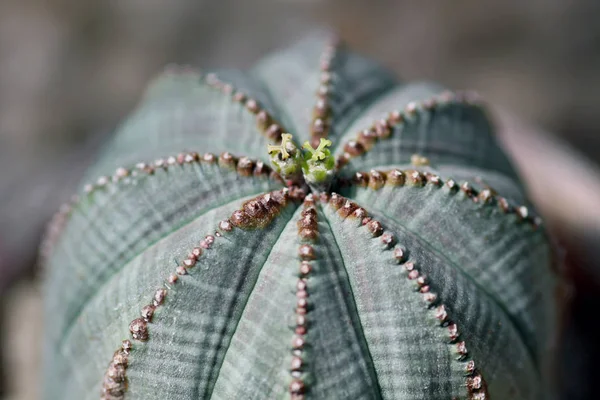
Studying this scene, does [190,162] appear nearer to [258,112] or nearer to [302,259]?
[258,112]

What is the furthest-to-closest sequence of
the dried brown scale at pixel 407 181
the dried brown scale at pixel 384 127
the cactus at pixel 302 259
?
the dried brown scale at pixel 384 127, the dried brown scale at pixel 407 181, the cactus at pixel 302 259

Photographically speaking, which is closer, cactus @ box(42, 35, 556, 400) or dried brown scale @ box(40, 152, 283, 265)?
cactus @ box(42, 35, 556, 400)

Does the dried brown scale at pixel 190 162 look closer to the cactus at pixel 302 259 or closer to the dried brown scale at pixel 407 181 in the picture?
the cactus at pixel 302 259

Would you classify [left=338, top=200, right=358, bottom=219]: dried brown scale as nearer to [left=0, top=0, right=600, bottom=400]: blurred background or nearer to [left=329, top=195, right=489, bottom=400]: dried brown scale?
[left=329, top=195, right=489, bottom=400]: dried brown scale

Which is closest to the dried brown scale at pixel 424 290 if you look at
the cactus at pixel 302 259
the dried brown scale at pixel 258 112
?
the cactus at pixel 302 259

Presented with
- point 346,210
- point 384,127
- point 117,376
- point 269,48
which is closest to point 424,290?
point 346,210

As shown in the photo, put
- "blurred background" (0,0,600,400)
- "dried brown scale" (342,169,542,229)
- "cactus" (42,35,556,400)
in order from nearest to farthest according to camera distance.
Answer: "cactus" (42,35,556,400)
"dried brown scale" (342,169,542,229)
"blurred background" (0,0,600,400)

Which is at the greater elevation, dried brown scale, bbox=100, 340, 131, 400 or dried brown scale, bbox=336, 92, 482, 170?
dried brown scale, bbox=336, 92, 482, 170

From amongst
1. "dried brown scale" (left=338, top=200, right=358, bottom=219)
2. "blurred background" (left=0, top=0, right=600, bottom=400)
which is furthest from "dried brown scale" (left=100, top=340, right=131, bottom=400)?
"blurred background" (left=0, top=0, right=600, bottom=400)

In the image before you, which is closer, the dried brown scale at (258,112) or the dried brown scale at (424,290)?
the dried brown scale at (424,290)

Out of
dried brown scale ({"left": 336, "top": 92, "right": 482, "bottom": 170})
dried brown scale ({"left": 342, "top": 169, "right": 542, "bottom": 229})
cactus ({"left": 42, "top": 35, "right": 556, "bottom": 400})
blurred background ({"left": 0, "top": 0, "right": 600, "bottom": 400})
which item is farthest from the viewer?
blurred background ({"left": 0, "top": 0, "right": 600, "bottom": 400})
